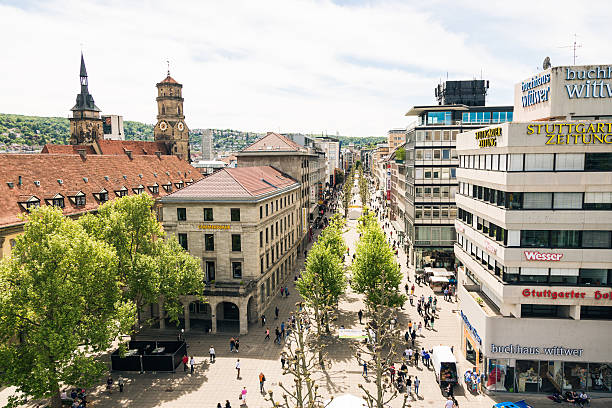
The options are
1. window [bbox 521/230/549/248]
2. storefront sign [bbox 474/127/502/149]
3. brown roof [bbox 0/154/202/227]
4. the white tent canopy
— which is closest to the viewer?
the white tent canopy

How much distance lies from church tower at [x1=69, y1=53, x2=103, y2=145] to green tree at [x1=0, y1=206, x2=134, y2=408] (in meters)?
95.2

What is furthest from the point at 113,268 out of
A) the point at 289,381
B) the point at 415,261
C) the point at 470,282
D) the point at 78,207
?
the point at 415,261

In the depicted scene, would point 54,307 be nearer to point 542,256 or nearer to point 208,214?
point 208,214

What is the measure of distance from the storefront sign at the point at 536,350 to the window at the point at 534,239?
315 inches

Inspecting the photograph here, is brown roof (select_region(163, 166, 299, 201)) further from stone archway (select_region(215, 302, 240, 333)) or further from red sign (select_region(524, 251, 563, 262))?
red sign (select_region(524, 251, 563, 262))

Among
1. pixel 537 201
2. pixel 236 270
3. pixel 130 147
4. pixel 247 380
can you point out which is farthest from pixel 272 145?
pixel 537 201

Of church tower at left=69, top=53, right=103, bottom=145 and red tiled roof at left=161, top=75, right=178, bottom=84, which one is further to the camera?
red tiled roof at left=161, top=75, right=178, bottom=84

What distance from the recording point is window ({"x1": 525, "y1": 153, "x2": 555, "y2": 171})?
3125 cm

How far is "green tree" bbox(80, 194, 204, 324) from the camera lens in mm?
39719

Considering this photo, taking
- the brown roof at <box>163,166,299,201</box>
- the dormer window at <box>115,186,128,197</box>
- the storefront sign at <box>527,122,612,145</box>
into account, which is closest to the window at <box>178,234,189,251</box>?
the brown roof at <box>163,166,299,201</box>

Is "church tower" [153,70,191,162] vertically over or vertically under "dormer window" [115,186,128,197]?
over

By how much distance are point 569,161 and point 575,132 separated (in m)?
2.19

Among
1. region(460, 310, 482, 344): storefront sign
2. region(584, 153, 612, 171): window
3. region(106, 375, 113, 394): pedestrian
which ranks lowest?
region(106, 375, 113, 394): pedestrian

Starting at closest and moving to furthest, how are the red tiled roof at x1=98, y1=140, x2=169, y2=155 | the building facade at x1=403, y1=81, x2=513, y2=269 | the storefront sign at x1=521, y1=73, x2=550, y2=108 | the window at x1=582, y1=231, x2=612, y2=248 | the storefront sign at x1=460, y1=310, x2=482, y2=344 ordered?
the window at x1=582, y1=231, x2=612, y2=248 → the storefront sign at x1=460, y1=310, x2=482, y2=344 → the storefront sign at x1=521, y1=73, x2=550, y2=108 → the building facade at x1=403, y1=81, x2=513, y2=269 → the red tiled roof at x1=98, y1=140, x2=169, y2=155
